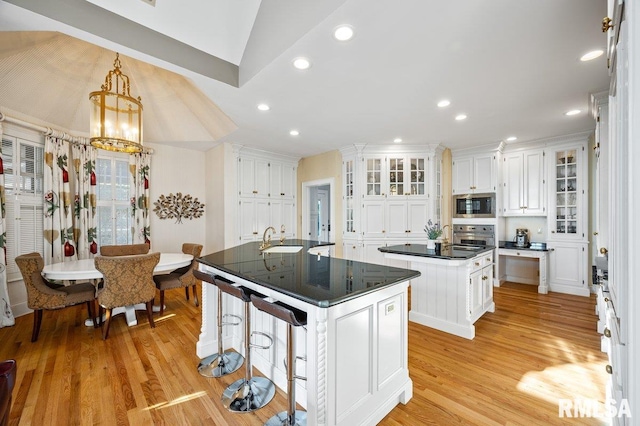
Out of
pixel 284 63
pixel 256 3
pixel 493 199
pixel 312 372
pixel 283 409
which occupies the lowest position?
pixel 283 409

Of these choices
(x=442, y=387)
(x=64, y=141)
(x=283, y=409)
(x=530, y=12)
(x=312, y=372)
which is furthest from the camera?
(x=64, y=141)

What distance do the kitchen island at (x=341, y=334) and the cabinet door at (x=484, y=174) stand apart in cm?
409

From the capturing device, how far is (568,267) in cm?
443

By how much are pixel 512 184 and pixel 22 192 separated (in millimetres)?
7784

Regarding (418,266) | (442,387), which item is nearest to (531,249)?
(418,266)

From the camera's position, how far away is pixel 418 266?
3318 mm

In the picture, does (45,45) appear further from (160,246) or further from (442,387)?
(442,387)

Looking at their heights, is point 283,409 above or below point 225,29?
below

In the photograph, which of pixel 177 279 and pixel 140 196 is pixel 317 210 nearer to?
pixel 140 196

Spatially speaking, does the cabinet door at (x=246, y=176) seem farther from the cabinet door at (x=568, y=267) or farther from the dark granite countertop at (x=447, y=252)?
the cabinet door at (x=568, y=267)

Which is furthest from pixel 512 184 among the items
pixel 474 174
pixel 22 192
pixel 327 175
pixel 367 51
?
pixel 22 192

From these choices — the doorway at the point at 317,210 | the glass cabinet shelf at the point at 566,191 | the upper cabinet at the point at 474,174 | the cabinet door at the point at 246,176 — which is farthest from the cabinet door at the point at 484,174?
the cabinet door at the point at 246,176

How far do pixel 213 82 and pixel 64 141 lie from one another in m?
3.02

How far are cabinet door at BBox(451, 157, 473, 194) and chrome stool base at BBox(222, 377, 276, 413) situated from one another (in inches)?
194
